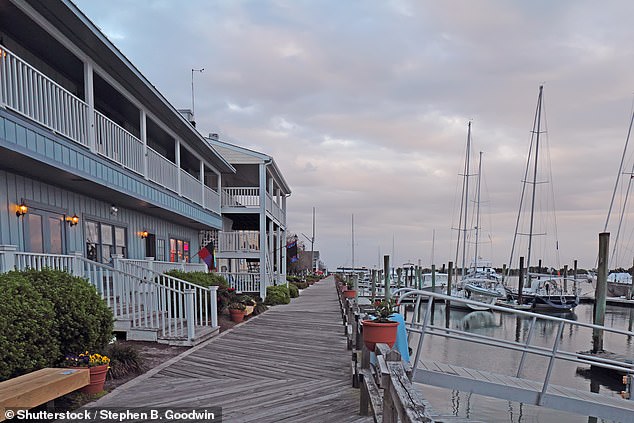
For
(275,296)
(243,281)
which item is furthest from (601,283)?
(243,281)

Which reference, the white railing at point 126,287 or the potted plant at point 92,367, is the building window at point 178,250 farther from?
the potted plant at point 92,367

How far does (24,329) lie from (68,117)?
4.40 meters

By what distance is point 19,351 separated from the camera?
4.22 metres

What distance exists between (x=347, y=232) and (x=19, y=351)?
2472 inches

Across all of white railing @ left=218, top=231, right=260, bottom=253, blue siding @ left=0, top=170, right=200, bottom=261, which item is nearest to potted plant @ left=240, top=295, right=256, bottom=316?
blue siding @ left=0, top=170, right=200, bottom=261

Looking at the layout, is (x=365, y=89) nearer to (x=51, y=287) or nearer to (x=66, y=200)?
(x=66, y=200)

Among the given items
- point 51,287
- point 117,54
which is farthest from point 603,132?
point 51,287

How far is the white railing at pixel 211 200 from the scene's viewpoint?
51.5ft

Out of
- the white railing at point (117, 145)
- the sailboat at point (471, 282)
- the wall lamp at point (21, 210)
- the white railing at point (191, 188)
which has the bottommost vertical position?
the sailboat at point (471, 282)

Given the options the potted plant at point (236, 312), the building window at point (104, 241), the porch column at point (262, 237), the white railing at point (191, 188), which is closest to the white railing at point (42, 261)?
the building window at point (104, 241)

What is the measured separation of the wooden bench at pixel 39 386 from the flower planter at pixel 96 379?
0.20 m

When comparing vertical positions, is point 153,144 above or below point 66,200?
above

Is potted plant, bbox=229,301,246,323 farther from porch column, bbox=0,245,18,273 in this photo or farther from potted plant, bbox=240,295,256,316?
porch column, bbox=0,245,18,273

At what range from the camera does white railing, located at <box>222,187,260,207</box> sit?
19.1 metres
